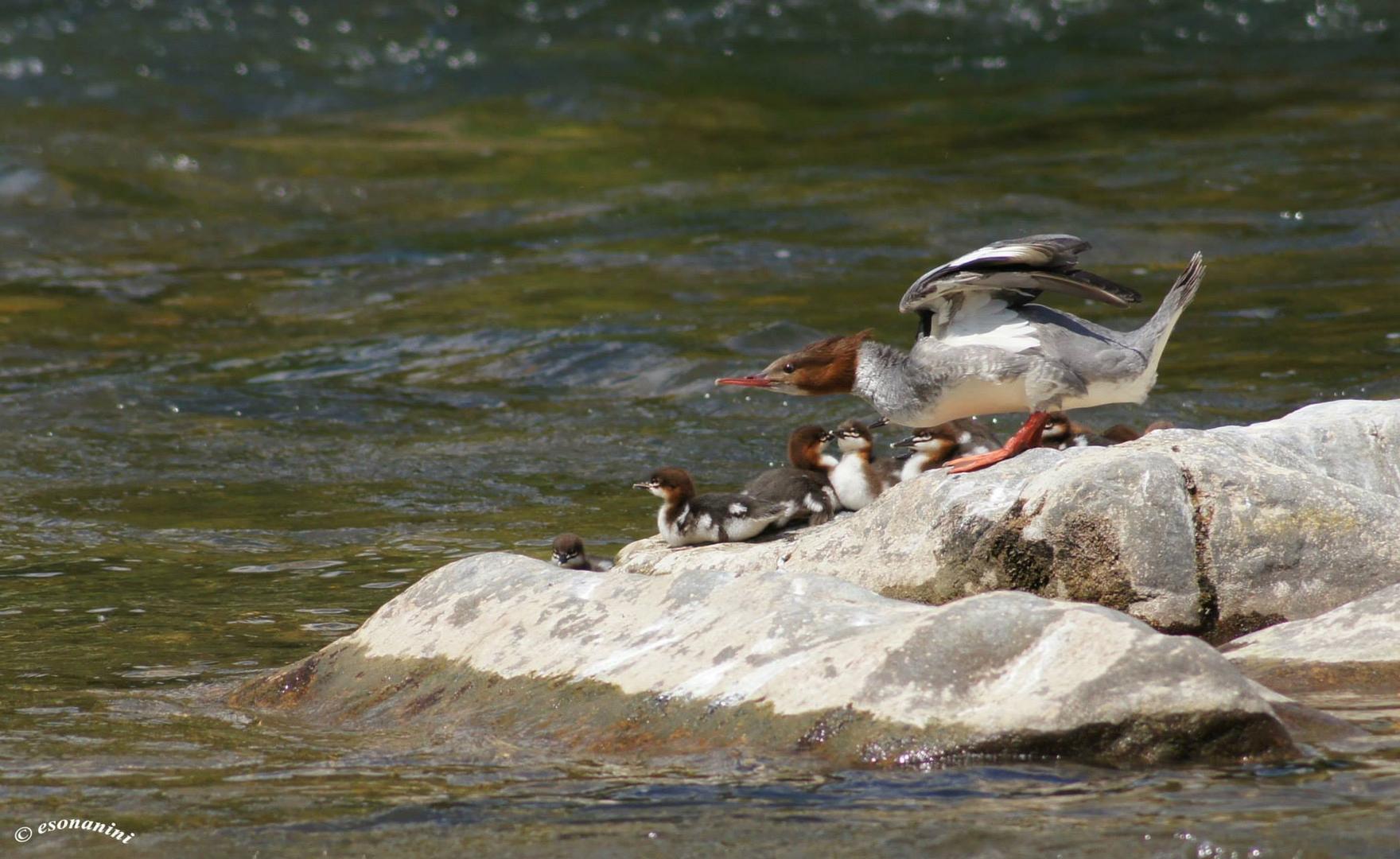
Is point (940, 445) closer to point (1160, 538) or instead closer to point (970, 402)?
point (970, 402)

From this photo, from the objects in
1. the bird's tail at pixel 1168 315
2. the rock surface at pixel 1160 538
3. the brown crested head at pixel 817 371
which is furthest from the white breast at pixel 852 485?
the rock surface at pixel 1160 538

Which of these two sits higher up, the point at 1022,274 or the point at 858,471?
the point at 1022,274

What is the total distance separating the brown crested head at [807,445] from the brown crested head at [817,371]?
0.70m

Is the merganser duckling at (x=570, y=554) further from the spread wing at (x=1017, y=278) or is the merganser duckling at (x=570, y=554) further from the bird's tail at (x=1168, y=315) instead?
the bird's tail at (x=1168, y=315)

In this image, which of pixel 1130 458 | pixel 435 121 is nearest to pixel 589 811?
pixel 1130 458

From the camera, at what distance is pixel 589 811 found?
4.29m

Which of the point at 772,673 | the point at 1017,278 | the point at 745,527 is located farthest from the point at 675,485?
the point at 772,673

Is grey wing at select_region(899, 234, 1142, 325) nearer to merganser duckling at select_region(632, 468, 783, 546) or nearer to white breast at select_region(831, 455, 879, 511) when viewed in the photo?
merganser duckling at select_region(632, 468, 783, 546)

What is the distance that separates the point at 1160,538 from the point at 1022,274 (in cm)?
134

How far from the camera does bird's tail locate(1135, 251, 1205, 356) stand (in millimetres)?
6797

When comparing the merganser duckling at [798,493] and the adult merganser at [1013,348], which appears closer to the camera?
the adult merganser at [1013,348]

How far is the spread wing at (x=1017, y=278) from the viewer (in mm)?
6359

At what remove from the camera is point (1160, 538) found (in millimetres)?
5500

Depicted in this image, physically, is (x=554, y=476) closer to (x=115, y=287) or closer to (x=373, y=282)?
(x=373, y=282)
